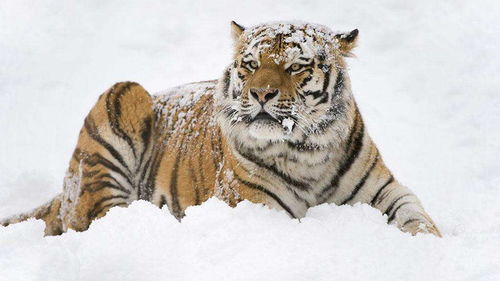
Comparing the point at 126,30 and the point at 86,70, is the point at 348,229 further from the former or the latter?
the point at 126,30

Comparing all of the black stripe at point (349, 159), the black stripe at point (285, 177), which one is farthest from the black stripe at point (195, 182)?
the black stripe at point (349, 159)

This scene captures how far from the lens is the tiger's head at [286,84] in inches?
117

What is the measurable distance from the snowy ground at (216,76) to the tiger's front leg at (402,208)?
238 millimetres

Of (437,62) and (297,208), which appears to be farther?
(437,62)

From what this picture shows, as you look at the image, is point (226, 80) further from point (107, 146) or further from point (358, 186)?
point (107, 146)

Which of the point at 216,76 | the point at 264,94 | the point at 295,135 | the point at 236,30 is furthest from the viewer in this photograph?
the point at 216,76

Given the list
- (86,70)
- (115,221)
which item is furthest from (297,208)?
(86,70)

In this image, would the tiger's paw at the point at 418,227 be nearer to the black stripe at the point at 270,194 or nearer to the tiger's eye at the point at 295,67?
the black stripe at the point at 270,194

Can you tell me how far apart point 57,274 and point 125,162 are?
2218mm

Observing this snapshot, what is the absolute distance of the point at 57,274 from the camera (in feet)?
6.54

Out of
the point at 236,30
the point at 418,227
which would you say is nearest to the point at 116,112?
the point at 236,30

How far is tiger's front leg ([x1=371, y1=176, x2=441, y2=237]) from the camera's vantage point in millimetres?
3008

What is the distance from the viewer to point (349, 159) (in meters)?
3.24

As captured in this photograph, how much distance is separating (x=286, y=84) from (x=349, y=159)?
0.47 m
